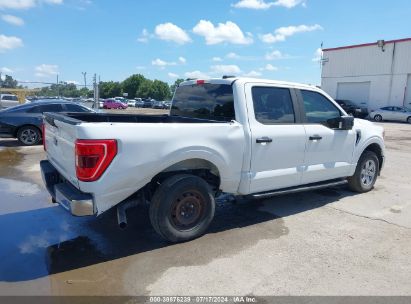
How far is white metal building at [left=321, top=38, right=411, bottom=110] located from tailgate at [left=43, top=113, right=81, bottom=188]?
35.7 m

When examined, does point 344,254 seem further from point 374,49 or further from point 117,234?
point 374,49

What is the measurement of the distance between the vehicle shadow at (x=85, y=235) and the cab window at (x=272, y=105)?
4.65 ft

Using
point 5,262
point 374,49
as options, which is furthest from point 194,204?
point 374,49

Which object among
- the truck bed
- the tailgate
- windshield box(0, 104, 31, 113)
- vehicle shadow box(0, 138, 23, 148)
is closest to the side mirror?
the truck bed

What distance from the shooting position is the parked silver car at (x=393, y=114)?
3030 cm

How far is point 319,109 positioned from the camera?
5.81 metres

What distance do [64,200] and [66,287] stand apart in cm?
89

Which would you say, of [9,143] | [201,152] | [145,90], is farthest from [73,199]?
[145,90]

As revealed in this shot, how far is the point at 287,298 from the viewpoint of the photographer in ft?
11.1

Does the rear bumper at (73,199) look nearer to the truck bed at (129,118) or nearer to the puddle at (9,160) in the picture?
the truck bed at (129,118)

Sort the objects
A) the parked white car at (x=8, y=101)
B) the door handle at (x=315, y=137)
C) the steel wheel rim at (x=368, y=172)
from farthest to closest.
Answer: the parked white car at (x=8, y=101) < the steel wheel rim at (x=368, y=172) < the door handle at (x=315, y=137)

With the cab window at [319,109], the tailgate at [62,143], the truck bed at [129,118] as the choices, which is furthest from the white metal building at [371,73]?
the tailgate at [62,143]

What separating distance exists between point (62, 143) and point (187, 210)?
161 centimetres

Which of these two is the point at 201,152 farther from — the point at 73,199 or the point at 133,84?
the point at 133,84
